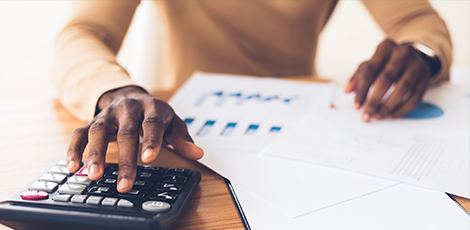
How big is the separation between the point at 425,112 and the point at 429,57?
0.18 metres

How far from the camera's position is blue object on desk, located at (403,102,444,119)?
A: 22.0 inches

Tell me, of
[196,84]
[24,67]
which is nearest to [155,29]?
[196,84]

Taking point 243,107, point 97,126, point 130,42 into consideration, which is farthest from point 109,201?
point 130,42

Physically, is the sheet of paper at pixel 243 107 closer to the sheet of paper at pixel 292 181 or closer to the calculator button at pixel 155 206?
the sheet of paper at pixel 292 181

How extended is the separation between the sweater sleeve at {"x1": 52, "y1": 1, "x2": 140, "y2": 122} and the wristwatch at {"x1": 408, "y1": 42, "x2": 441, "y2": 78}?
1.97 ft

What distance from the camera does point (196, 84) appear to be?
0.69 metres

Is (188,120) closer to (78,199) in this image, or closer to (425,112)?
(78,199)

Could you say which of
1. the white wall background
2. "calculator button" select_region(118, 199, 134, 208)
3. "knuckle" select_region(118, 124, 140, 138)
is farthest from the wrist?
the white wall background

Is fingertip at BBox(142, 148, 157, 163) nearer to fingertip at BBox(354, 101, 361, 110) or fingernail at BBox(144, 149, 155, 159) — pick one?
fingernail at BBox(144, 149, 155, 159)

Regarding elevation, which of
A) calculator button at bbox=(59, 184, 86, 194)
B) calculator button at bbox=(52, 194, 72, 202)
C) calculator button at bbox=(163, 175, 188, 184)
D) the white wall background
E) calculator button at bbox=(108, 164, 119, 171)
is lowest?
the white wall background

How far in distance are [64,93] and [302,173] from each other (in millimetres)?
425

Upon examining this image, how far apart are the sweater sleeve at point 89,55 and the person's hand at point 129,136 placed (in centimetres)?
9

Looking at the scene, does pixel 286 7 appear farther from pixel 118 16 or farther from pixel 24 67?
pixel 24 67

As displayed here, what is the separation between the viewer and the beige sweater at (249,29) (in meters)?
0.71
